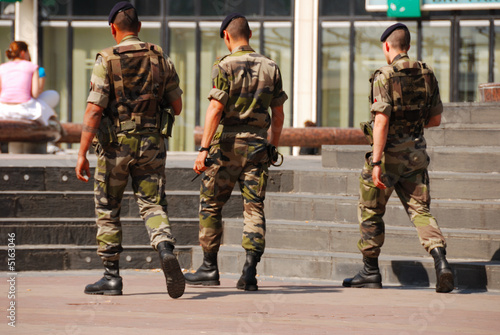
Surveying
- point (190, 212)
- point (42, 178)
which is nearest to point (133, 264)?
point (190, 212)

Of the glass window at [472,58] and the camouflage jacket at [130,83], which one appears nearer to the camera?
the camouflage jacket at [130,83]

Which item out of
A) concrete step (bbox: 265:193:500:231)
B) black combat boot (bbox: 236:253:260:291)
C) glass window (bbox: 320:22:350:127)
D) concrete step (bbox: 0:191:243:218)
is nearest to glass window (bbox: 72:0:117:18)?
glass window (bbox: 320:22:350:127)

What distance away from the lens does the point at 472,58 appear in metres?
23.2

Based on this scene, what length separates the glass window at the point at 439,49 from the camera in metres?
23.2

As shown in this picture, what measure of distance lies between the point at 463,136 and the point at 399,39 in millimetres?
3720

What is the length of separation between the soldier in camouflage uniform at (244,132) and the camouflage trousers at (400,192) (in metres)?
0.90

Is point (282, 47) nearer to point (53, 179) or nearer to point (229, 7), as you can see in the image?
point (229, 7)

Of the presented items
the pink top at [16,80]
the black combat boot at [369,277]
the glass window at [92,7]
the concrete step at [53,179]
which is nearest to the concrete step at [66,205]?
the concrete step at [53,179]

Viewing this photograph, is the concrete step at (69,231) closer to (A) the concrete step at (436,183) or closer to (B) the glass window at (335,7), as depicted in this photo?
(A) the concrete step at (436,183)

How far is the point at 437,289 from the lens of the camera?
705cm

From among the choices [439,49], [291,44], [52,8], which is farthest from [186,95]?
[439,49]

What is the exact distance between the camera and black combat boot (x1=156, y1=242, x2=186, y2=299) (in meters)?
6.26

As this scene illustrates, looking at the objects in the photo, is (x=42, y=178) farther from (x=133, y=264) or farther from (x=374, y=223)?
(x=374, y=223)

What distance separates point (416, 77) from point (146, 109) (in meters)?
2.25
